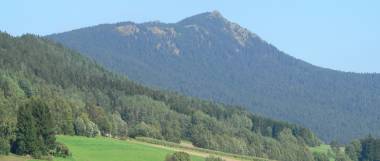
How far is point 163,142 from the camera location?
7283 inches

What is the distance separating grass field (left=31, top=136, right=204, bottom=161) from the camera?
133750mm

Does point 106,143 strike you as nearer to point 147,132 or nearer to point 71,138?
point 71,138

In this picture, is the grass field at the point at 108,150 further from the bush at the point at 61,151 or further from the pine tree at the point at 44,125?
the pine tree at the point at 44,125

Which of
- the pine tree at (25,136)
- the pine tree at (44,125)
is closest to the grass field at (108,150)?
the pine tree at (44,125)

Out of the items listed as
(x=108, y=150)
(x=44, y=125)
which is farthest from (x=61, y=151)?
(x=108, y=150)

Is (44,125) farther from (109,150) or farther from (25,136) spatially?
(109,150)

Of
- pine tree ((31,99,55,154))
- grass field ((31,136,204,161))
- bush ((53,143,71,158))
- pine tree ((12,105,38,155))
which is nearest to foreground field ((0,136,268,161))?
grass field ((31,136,204,161))

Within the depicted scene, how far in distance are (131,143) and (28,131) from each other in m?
38.9

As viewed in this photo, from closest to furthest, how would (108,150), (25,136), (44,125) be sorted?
(25,136) < (44,125) < (108,150)

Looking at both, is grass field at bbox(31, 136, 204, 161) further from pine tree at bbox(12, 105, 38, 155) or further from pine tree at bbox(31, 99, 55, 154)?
pine tree at bbox(12, 105, 38, 155)

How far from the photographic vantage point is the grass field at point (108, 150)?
134m

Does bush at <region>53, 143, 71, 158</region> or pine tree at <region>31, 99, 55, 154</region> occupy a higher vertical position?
pine tree at <region>31, 99, 55, 154</region>

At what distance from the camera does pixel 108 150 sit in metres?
143

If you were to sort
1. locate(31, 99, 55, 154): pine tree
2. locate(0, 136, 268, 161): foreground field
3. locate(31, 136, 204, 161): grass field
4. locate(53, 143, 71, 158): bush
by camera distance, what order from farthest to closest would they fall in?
1. locate(31, 136, 204, 161): grass field
2. locate(0, 136, 268, 161): foreground field
3. locate(53, 143, 71, 158): bush
4. locate(31, 99, 55, 154): pine tree
